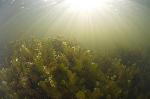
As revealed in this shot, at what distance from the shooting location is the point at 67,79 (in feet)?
13.1

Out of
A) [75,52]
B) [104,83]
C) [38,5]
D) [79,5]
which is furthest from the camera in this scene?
[38,5]

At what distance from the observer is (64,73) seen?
4023mm

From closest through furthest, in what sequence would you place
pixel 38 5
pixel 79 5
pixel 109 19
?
pixel 109 19, pixel 79 5, pixel 38 5

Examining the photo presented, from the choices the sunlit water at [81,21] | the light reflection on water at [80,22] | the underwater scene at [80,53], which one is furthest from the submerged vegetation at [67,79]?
the light reflection on water at [80,22]

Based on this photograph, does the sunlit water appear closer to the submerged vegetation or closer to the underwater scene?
the underwater scene

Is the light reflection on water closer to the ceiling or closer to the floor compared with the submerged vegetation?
closer to the floor

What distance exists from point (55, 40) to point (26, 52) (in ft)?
3.33

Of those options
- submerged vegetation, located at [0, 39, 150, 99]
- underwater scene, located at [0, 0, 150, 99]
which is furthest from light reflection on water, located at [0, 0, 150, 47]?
submerged vegetation, located at [0, 39, 150, 99]

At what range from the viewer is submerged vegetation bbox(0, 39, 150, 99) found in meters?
3.86

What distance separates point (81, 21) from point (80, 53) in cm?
467

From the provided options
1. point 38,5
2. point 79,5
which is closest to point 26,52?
point 79,5

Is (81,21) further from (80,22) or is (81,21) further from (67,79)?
(67,79)

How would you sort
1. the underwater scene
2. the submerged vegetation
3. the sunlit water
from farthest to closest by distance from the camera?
the sunlit water < the underwater scene < the submerged vegetation

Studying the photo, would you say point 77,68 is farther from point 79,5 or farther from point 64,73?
point 79,5
